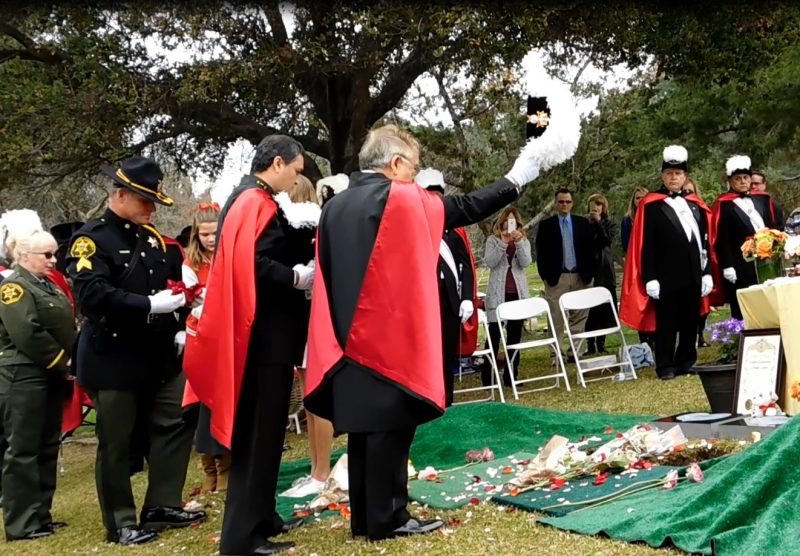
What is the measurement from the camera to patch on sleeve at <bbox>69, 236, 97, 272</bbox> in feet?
15.2

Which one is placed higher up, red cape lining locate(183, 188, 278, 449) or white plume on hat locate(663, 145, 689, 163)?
white plume on hat locate(663, 145, 689, 163)

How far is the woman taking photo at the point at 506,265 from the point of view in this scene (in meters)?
9.36

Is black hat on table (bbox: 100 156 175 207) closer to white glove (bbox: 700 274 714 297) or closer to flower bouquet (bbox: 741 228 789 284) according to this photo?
flower bouquet (bbox: 741 228 789 284)

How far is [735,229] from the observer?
877 centimetres

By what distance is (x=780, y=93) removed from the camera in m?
12.0

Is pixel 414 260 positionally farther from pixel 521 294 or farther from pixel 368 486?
pixel 521 294

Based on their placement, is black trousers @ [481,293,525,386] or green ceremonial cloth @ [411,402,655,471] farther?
black trousers @ [481,293,525,386]

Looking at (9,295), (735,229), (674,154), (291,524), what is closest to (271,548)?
(291,524)

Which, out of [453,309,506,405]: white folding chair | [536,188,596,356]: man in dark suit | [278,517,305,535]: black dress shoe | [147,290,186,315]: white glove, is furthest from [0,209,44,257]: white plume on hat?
[536,188,596,356]: man in dark suit

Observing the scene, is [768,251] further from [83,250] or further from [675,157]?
[83,250]

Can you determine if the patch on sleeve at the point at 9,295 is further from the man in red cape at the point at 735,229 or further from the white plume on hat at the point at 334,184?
the man in red cape at the point at 735,229

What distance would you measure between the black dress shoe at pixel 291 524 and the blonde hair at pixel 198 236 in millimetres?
2090

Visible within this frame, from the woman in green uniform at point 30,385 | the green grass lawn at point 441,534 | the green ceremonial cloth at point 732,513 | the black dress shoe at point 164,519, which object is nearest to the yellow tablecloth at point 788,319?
the green grass lawn at point 441,534

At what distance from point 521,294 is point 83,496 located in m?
4.78
